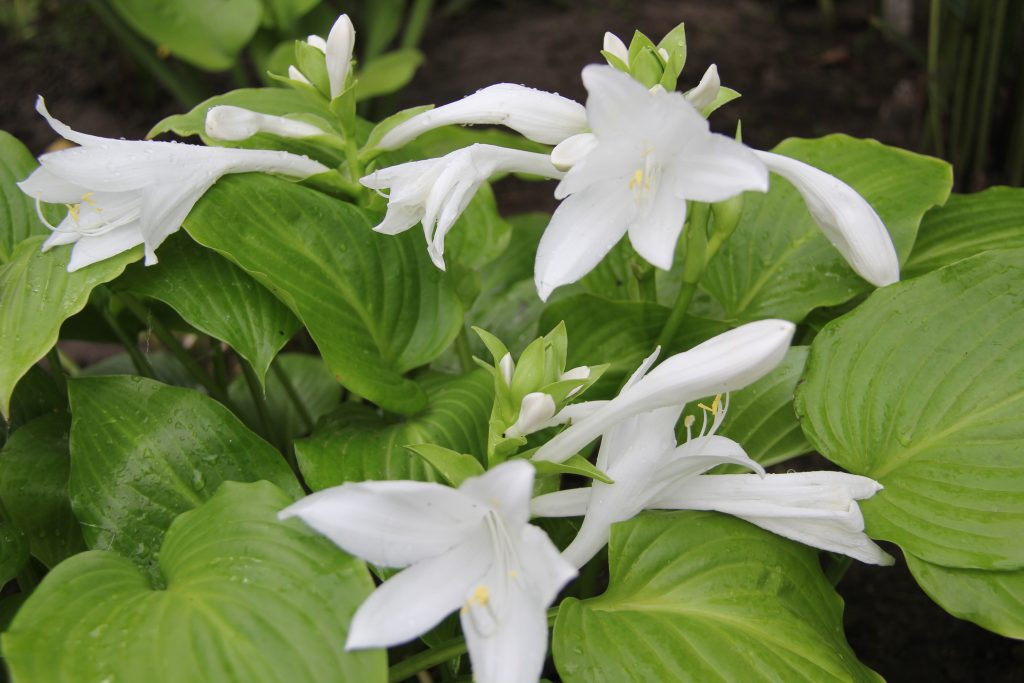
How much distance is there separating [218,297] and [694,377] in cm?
70

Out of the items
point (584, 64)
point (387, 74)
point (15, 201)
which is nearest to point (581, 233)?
point (15, 201)

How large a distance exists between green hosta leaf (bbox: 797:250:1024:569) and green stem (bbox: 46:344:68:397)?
1.16 metres

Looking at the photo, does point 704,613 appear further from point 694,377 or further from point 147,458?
point 147,458

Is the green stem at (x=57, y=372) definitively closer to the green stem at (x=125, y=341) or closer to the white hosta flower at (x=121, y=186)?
the green stem at (x=125, y=341)

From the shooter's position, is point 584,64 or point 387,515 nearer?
point 387,515

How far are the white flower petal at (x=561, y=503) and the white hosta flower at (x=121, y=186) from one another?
0.59 m

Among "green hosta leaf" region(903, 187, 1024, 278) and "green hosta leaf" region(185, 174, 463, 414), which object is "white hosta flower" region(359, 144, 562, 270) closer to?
"green hosta leaf" region(185, 174, 463, 414)

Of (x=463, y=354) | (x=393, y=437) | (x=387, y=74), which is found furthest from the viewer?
(x=387, y=74)

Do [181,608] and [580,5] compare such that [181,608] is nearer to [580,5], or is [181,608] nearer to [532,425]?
[532,425]

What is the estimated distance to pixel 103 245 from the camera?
1302 mm

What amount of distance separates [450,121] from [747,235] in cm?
59

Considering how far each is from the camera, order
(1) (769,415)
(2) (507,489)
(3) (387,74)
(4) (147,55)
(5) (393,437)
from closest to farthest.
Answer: (2) (507,489) → (5) (393,437) → (1) (769,415) → (3) (387,74) → (4) (147,55)

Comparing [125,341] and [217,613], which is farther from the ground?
[217,613]

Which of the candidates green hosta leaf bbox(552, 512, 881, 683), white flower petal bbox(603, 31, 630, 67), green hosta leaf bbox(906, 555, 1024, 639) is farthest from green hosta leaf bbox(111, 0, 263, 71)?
green hosta leaf bbox(906, 555, 1024, 639)
